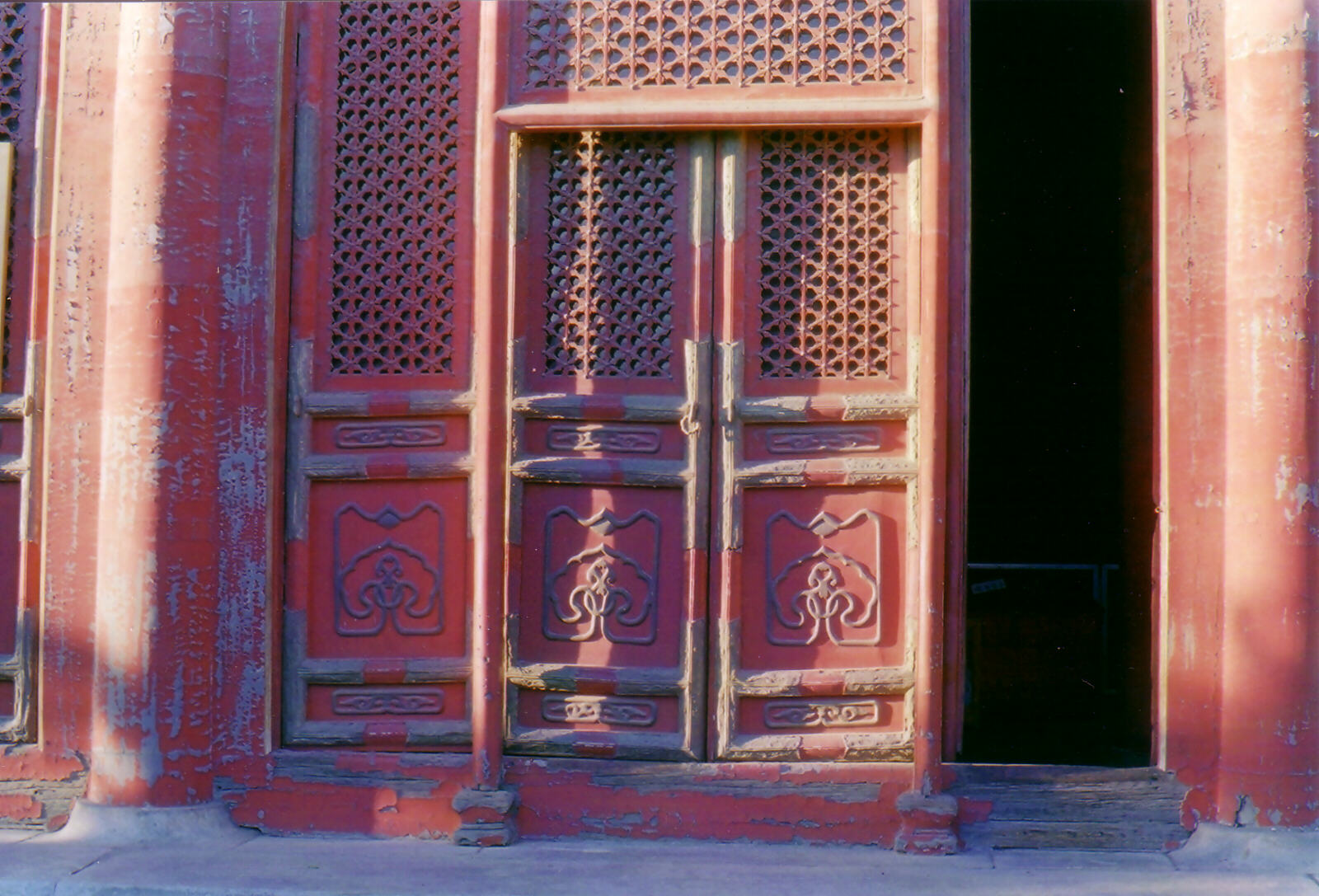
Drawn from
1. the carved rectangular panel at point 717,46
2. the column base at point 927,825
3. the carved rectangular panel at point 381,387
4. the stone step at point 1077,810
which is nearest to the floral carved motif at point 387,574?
the carved rectangular panel at point 381,387

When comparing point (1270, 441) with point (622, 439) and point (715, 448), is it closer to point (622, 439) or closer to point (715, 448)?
point (715, 448)

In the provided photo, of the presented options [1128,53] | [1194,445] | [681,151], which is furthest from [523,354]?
[1128,53]

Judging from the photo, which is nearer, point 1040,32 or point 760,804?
point 760,804

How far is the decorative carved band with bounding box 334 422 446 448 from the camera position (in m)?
4.42

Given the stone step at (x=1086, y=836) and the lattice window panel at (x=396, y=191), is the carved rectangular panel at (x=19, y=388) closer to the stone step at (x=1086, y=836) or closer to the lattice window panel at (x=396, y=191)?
the lattice window panel at (x=396, y=191)

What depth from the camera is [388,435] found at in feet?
14.5

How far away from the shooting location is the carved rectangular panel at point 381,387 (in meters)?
4.39

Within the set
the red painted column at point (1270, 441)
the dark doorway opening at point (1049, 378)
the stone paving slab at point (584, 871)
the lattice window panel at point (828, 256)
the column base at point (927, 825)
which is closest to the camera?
the stone paving slab at point (584, 871)

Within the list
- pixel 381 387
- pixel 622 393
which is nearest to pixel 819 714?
pixel 622 393

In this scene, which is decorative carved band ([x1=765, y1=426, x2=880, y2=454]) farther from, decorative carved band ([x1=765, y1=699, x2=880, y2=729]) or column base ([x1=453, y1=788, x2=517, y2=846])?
column base ([x1=453, y1=788, x2=517, y2=846])

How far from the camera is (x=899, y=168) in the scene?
4.34 m

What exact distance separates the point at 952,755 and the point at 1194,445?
1.42 meters

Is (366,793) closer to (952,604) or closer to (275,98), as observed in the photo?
(952,604)

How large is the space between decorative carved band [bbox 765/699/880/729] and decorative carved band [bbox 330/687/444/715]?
127cm
